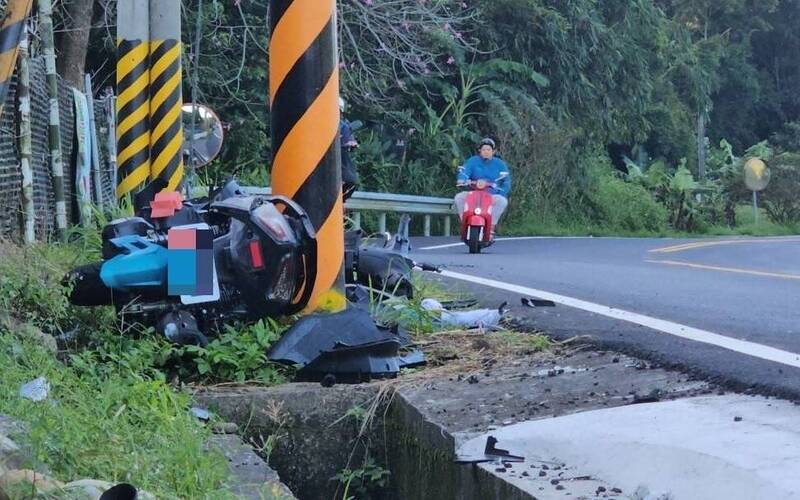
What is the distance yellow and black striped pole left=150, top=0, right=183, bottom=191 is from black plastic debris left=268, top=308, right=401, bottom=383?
7.02 metres

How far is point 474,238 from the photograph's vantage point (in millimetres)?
15180

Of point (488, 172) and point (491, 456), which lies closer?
point (491, 456)

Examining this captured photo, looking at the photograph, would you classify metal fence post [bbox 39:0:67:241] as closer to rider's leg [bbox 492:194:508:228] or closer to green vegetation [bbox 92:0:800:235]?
rider's leg [bbox 492:194:508:228]

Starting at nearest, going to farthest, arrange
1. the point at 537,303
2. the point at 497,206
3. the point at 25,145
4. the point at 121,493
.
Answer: the point at 121,493
the point at 537,303
the point at 25,145
the point at 497,206

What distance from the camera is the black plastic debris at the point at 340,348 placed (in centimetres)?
463

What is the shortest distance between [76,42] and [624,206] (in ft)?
52.6

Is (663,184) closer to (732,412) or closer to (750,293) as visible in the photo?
(750,293)

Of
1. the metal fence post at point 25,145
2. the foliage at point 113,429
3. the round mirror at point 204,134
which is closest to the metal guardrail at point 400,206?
the round mirror at point 204,134

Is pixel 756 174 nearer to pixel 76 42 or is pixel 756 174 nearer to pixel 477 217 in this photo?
pixel 477 217

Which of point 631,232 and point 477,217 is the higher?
point 477,217

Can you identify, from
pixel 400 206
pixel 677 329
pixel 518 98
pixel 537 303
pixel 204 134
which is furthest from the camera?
pixel 518 98

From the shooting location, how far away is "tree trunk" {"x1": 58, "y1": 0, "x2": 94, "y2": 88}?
48.1 feet

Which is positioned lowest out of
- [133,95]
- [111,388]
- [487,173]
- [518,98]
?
[111,388]

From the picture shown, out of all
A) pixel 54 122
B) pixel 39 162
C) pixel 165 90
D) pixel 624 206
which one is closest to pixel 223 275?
pixel 39 162
